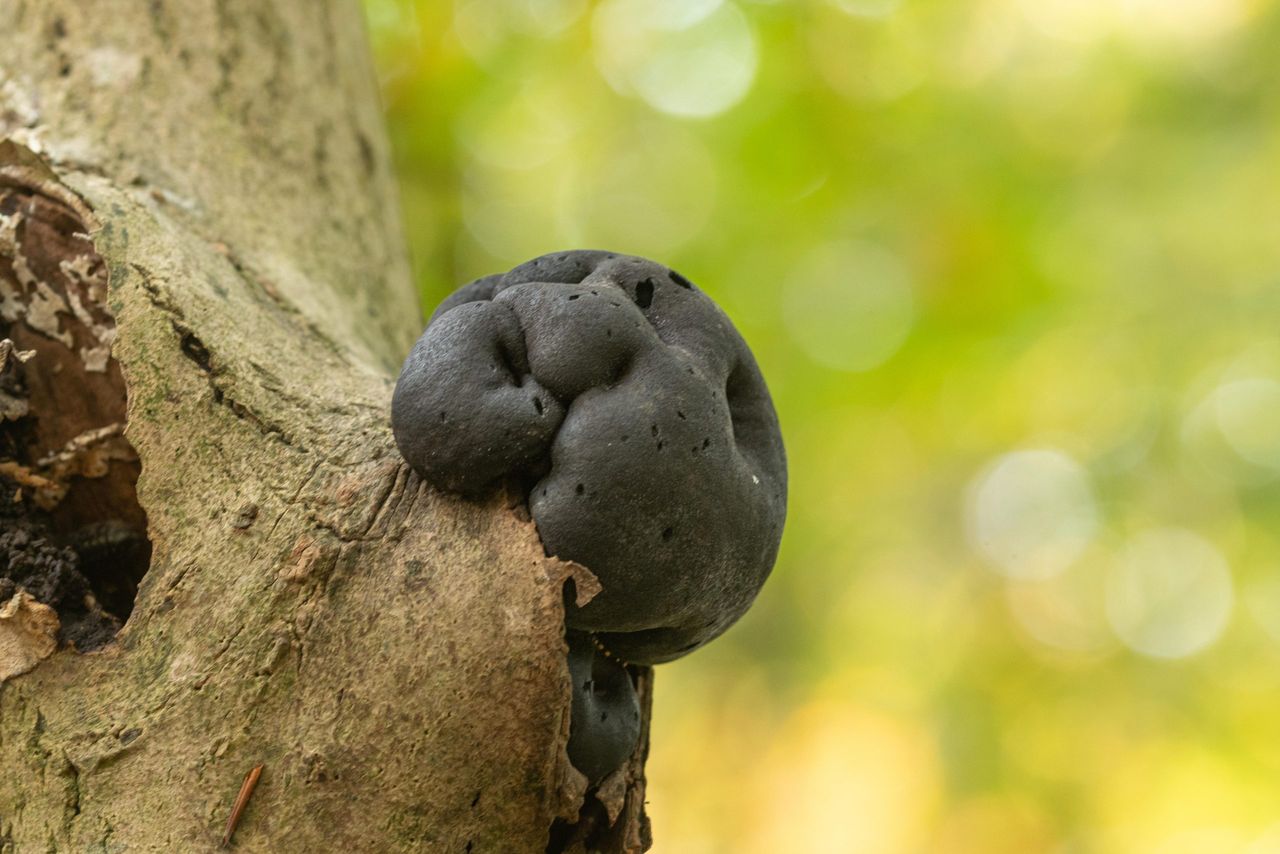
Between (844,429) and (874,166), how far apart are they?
1519 millimetres

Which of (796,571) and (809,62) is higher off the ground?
(809,62)

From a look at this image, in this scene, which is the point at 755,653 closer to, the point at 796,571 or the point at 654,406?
the point at 796,571

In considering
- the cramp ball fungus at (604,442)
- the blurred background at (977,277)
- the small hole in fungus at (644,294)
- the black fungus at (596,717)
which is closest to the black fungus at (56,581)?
the cramp ball fungus at (604,442)

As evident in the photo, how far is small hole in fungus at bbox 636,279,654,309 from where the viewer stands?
4.15 ft

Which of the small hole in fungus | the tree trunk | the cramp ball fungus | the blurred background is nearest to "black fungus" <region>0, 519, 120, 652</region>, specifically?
the tree trunk

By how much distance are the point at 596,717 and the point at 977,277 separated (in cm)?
365

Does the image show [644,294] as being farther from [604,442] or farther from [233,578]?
[233,578]

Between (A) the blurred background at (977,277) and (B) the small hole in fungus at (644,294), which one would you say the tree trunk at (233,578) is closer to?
(B) the small hole in fungus at (644,294)

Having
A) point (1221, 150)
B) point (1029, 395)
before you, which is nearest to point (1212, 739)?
point (1029, 395)

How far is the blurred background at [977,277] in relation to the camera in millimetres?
4285

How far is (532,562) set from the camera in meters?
1.08

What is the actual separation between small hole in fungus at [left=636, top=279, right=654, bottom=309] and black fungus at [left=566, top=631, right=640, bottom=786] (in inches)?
16.3

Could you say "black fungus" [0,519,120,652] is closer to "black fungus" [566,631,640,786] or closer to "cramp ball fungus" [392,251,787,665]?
"cramp ball fungus" [392,251,787,665]

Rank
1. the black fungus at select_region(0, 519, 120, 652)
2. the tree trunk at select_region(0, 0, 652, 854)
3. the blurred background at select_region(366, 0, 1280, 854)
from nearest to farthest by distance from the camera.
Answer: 1. the tree trunk at select_region(0, 0, 652, 854)
2. the black fungus at select_region(0, 519, 120, 652)
3. the blurred background at select_region(366, 0, 1280, 854)
